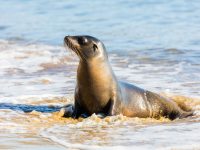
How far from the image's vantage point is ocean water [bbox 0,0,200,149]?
6383 millimetres

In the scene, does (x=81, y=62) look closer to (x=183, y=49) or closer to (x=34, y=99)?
(x=34, y=99)

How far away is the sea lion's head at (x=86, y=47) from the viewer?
24.5 feet

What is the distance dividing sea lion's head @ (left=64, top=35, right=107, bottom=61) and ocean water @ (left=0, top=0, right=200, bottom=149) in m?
0.70

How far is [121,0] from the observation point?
2258cm

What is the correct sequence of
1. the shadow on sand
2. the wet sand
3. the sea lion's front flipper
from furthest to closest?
the shadow on sand, the sea lion's front flipper, the wet sand

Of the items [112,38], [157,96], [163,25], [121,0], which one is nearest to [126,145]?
[157,96]

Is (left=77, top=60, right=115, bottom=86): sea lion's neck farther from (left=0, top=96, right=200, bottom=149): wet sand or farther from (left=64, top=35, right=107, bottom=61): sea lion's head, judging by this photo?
(left=0, top=96, right=200, bottom=149): wet sand

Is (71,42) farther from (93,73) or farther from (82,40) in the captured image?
(93,73)

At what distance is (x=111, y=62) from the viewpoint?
1202cm

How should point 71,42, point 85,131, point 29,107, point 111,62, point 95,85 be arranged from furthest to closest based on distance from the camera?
point 111,62 < point 29,107 < point 95,85 < point 71,42 < point 85,131

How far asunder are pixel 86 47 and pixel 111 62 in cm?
448

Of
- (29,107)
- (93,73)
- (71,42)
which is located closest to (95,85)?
(93,73)

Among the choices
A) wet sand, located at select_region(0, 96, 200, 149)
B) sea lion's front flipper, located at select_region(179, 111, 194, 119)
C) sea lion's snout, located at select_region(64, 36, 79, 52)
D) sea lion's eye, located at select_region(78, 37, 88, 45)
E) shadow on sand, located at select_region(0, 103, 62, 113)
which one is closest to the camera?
wet sand, located at select_region(0, 96, 200, 149)

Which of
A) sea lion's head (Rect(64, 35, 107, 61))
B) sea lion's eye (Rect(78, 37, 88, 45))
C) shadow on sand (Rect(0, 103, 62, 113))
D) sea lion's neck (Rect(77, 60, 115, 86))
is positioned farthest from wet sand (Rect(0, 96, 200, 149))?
sea lion's eye (Rect(78, 37, 88, 45))
